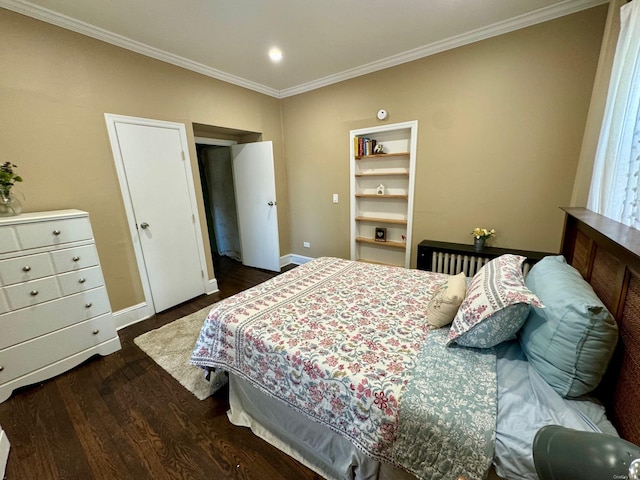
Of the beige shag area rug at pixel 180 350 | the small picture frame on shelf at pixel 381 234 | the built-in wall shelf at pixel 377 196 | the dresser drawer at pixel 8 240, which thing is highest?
the built-in wall shelf at pixel 377 196

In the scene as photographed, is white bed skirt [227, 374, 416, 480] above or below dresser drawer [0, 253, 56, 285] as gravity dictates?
below

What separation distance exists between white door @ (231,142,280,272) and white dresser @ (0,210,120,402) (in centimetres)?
212

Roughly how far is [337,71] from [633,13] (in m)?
2.52

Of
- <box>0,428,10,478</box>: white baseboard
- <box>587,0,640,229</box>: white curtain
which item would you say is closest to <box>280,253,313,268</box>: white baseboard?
<box>0,428,10,478</box>: white baseboard

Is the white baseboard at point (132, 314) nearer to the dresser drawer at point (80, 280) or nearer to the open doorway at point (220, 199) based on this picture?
the dresser drawer at point (80, 280)

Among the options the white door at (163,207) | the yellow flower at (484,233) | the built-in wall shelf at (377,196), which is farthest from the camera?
the built-in wall shelf at (377,196)

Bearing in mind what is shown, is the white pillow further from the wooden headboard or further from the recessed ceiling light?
the recessed ceiling light

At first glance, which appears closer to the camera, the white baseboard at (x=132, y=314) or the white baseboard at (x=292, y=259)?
the white baseboard at (x=132, y=314)

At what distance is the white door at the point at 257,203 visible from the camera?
3734 millimetres

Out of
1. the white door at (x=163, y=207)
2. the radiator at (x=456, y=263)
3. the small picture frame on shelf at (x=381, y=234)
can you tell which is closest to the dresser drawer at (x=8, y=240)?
the white door at (x=163, y=207)

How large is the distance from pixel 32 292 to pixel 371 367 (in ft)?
7.71

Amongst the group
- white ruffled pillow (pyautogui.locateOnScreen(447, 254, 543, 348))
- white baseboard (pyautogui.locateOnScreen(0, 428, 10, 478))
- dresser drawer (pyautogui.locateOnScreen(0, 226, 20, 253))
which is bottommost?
white baseboard (pyautogui.locateOnScreen(0, 428, 10, 478))

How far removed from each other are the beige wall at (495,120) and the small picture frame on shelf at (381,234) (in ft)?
1.36

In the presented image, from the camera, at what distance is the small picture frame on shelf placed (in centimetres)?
347
